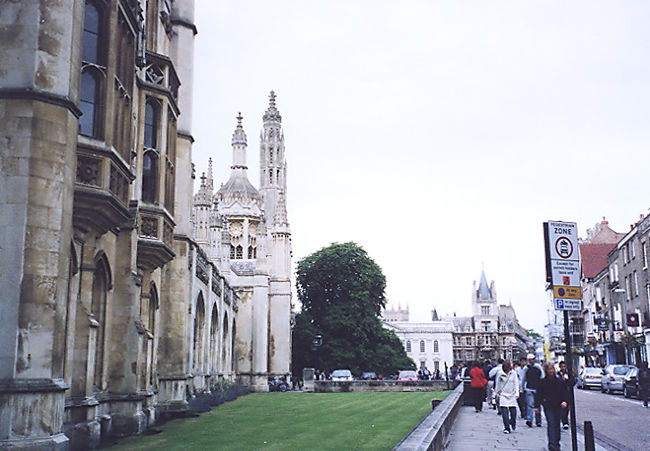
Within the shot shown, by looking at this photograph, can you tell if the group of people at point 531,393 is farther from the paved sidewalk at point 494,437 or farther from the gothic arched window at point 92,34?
the gothic arched window at point 92,34

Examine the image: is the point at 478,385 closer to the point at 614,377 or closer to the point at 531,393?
the point at 531,393

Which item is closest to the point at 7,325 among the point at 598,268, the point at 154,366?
the point at 154,366

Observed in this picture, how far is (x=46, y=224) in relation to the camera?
9.15 m

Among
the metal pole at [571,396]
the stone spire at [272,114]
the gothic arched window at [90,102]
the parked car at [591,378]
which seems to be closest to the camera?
the metal pole at [571,396]

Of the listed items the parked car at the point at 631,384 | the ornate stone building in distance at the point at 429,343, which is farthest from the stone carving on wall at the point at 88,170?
the ornate stone building in distance at the point at 429,343

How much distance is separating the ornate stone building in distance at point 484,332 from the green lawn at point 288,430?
12995cm

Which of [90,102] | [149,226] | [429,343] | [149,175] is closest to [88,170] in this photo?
[90,102]

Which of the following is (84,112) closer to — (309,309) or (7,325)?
(7,325)

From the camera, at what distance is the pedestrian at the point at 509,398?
15.1m

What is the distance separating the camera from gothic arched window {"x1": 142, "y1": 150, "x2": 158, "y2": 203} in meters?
16.5

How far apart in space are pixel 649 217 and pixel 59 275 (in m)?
39.9

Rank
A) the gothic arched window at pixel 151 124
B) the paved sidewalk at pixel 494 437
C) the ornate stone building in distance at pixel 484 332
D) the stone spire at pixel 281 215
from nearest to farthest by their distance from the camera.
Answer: the paved sidewalk at pixel 494 437
the gothic arched window at pixel 151 124
the stone spire at pixel 281 215
the ornate stone building in distance at pixel 484 332

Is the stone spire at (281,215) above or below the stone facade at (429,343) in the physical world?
above

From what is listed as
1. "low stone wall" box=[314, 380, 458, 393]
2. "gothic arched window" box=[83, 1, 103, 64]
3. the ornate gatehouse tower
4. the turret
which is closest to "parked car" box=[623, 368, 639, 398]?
"low stone wall" box=[314, 380, 458, 393]
